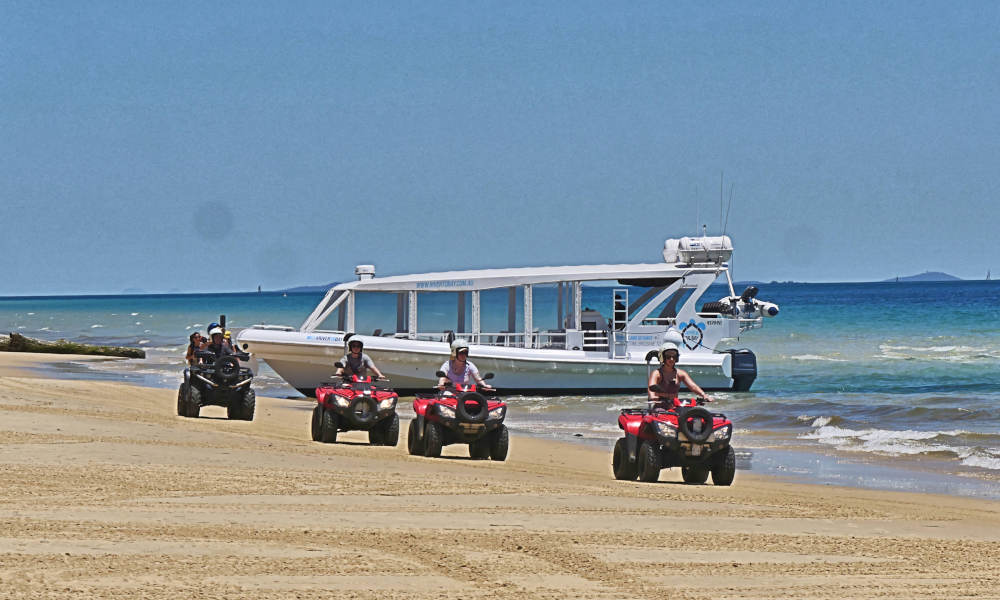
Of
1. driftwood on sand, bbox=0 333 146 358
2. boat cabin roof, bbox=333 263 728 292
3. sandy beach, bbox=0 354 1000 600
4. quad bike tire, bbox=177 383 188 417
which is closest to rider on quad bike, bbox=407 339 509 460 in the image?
sandy beach, bbox=0 354 1000 600

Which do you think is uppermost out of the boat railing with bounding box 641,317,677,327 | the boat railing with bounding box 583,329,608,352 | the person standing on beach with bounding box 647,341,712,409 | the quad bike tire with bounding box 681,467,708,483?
the boat railing with bounding box 641,317,677,327

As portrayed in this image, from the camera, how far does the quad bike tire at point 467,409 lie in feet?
44.5

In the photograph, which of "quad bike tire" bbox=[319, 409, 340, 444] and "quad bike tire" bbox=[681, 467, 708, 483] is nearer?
"quad bike tire" bbox=[681, 467, 708, 483]

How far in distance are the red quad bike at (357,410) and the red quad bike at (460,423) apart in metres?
0.79

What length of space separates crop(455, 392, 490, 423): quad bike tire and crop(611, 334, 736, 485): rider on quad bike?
1597mm

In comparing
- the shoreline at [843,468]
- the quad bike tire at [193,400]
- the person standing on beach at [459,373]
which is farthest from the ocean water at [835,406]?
the quad bike tire at [193,400]

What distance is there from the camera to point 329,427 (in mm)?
15164

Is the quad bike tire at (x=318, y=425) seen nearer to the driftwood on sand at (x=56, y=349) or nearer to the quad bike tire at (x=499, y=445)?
the quad bike tire at (x=499, y=445)

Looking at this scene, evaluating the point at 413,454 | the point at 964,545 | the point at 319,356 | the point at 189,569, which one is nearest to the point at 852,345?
the point at 319,356

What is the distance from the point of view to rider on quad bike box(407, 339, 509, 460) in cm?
1362

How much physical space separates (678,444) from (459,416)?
2604 millimetres

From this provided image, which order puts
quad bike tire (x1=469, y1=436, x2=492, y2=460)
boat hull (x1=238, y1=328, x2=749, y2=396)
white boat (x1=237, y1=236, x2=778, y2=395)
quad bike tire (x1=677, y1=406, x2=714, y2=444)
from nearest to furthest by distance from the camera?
quad bike tire (x1=677, y1=406, x2=714, y2=444), quad bike tire (x1=469, y1=436, x2=492, y2=460), boat hull (x1=238, y1=328, x2=749, y2=396), white boat (x1=237, y1=236, x2=778, y2=395)

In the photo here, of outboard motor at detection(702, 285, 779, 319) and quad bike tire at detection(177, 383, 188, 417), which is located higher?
outboard motor at detection(702, 285, 779, 319)

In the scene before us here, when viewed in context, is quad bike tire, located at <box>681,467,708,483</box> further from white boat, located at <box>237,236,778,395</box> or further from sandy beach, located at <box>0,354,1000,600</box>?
white boat, located at <box>237,236,778,395</box>
